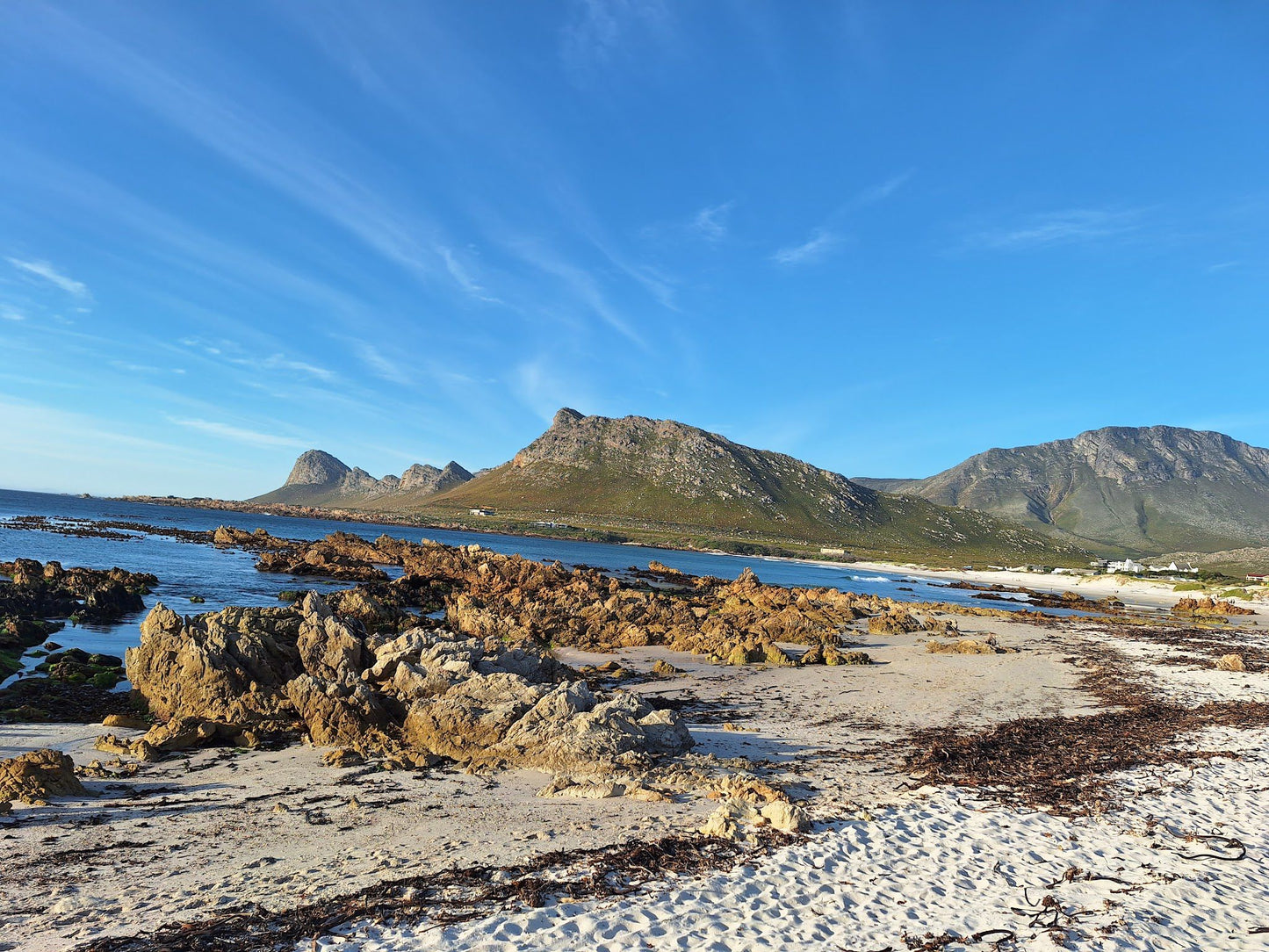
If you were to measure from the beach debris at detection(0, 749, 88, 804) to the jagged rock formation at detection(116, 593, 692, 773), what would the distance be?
1.61 meters

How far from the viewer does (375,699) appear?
12.7 m

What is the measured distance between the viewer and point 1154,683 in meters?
20.5

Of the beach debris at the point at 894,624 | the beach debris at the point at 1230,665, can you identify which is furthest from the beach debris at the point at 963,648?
the beach debris at the point at 1230,665

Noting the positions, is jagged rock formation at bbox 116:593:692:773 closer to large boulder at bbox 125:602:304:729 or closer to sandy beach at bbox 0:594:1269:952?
large boulder at bbox 125:602:304:729

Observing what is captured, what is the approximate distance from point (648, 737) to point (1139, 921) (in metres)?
6.93

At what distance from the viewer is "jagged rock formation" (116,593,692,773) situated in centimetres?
1121

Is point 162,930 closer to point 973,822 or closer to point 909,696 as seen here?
point 973,822

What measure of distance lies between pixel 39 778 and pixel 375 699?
489 cm

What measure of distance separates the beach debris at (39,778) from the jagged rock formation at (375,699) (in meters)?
1.61

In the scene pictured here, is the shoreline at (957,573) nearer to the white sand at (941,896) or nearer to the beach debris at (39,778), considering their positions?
the white sand at (941,896)

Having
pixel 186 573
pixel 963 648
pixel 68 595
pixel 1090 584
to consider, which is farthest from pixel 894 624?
pixel 1090 584

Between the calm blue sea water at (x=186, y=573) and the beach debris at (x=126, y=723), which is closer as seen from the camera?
the beach debris at (x=126, y=723)

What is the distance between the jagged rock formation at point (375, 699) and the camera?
1121 centimetres

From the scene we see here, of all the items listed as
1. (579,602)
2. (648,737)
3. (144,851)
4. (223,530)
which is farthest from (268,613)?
(223,530)
